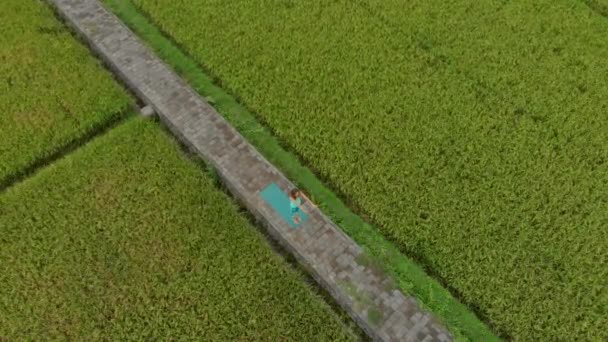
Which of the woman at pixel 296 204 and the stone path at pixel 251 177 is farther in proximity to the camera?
the woman at pixel 296 204

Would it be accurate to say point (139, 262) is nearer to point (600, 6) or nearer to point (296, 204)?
point (296, 204)

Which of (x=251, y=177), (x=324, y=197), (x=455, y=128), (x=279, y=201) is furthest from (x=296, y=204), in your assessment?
(x=455, y=128)

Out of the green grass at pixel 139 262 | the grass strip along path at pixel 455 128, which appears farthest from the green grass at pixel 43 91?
the grass strip along path at pixel 455 128

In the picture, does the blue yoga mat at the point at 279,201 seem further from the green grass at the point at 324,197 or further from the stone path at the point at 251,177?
the green grass at the point at 324,197

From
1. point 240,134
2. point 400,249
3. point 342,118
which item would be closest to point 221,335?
point 400,249

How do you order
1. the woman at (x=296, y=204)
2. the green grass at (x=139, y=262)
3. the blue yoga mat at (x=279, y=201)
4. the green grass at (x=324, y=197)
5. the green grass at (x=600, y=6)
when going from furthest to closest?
1. the green grass at (x=600, y=6)
2. the blue yoga mat at (x=279, y=201)
3. the woman at (x=296, y=204)
4. the green grass at (x=324, y=197)
5. the green grass at (x=139, y=262)

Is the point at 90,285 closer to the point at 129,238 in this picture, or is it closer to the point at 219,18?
the point at 129,238

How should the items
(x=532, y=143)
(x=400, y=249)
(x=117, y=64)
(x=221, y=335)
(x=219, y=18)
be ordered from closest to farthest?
(x=221, y=335) → (x=400, y=249) → (x=532, y=143) → (x=117, y=64) → (x=219, y=18)

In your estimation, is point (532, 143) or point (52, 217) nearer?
point (52, 217)
